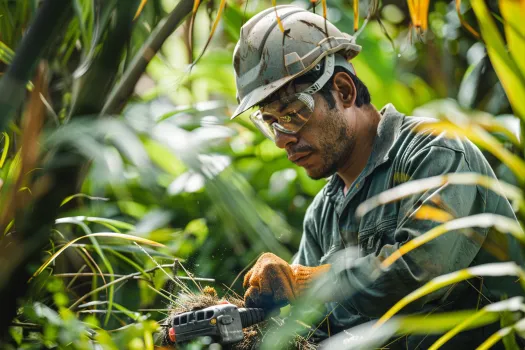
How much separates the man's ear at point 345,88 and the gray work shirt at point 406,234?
0.37 feet

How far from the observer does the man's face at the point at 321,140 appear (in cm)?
233

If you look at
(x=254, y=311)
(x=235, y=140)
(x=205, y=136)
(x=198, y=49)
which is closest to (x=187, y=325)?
(x=254, y=311)

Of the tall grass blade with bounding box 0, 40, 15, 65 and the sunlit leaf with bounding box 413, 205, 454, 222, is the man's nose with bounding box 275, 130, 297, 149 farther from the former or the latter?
the tall grass blade with bounding box 0, 40, 15, 65

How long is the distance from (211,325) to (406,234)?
54 centimetres

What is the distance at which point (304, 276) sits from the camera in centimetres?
210

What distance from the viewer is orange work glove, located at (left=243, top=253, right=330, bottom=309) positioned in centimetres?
202

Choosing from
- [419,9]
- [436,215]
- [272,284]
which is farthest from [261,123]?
[419,9]

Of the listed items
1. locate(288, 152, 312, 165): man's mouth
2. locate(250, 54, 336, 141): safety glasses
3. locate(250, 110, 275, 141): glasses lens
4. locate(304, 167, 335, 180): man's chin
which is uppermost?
locate(250, 54, 336, 141): safety glasses

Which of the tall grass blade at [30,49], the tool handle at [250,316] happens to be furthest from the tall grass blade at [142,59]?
the tall grass blade at [30,49]

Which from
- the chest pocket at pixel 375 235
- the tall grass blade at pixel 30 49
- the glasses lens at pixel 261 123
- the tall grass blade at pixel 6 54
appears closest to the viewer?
the tall grass blade at pixel 30 49

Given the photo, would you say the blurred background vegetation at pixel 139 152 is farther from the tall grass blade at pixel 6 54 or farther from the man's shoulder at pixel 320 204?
the man's shoulder at pixel 320 204

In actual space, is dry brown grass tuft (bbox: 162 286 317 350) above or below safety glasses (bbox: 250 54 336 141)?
below

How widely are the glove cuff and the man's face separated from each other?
0.35 meters

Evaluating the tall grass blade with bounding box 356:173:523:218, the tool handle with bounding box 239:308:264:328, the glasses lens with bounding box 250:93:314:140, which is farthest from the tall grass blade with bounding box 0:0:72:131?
the glasses lens with bounding box 250:93:314:140
